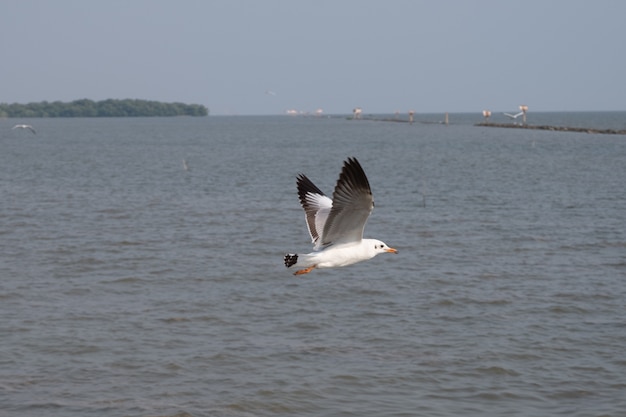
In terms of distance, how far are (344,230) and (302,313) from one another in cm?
615

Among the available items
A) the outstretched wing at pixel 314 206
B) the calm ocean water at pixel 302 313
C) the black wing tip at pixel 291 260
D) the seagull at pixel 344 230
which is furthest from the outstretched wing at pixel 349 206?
the calm ocean water at pixel 302 313

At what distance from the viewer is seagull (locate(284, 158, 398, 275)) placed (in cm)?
1015

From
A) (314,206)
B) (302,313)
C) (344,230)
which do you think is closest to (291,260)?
(344,230)

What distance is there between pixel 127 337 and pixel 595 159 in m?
54.1

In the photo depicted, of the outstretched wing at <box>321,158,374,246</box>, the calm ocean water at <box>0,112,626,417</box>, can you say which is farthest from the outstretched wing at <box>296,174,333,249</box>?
the calm ocean water at <box>0,112,626,417</box>

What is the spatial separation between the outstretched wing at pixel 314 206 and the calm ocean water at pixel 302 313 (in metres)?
2.47

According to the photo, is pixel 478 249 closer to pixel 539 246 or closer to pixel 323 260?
pixel 539 246

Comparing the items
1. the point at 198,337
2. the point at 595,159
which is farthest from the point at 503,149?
the point at 198,337

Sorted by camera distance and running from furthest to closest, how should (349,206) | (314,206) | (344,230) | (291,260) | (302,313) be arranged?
1. (302,313)
2. (314,206)
3. (344,230)
4. (291,260)
5. (349,206)

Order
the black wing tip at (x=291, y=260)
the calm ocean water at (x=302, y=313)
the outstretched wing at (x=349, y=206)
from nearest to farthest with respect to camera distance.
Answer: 1. the outstretched wing at (x=349, y=206)
2. the black wing tip at (x=291, y=260)
3. the calm ocean water at (x=302, y=313)

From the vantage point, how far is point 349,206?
413 inches

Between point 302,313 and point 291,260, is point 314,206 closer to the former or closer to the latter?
point 291,260

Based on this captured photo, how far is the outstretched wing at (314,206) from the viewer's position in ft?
38.8

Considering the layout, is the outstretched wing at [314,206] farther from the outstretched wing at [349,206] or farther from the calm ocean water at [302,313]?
the calm ocean water at [302,313]
